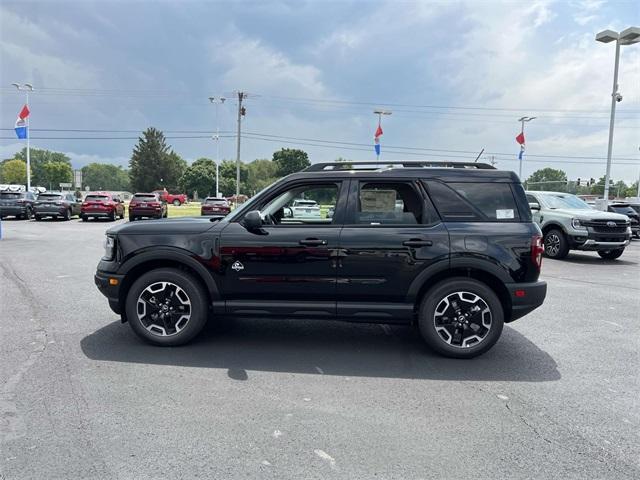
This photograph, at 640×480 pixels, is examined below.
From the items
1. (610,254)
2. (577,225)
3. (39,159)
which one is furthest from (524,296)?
(39,159)

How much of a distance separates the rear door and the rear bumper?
0.75 meters

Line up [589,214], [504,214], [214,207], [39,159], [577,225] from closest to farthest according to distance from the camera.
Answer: [504,214]
[577,225]
[589,214]
[214,207]
[39,159]

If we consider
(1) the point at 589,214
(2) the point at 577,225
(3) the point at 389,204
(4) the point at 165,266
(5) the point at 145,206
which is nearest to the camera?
(3) the point at 389,204

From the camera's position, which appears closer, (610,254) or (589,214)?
(589,214)

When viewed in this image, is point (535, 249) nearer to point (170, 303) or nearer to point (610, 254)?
point (170, 303)

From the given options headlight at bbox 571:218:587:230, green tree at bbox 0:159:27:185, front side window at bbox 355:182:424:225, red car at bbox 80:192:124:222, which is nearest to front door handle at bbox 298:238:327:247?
front side window at bbox 355:182:424:225

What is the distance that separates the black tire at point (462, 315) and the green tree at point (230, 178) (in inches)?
3755

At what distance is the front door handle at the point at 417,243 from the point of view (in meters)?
4.54

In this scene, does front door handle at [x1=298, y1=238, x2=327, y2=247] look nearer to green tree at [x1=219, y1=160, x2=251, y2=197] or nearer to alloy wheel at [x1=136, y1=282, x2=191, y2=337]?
alloy wheel at [x1=136, y1=282, x2=191, y2=337]

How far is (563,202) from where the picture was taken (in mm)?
13914

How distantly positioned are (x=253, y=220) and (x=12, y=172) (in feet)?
442

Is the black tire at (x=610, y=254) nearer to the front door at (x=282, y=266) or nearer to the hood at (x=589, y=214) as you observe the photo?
the hood at (x=589, y=214)

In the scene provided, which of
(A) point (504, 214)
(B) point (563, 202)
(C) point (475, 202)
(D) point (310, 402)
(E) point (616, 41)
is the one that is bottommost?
(D) point (310, 402)

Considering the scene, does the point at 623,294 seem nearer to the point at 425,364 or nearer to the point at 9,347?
the point at 425,364
